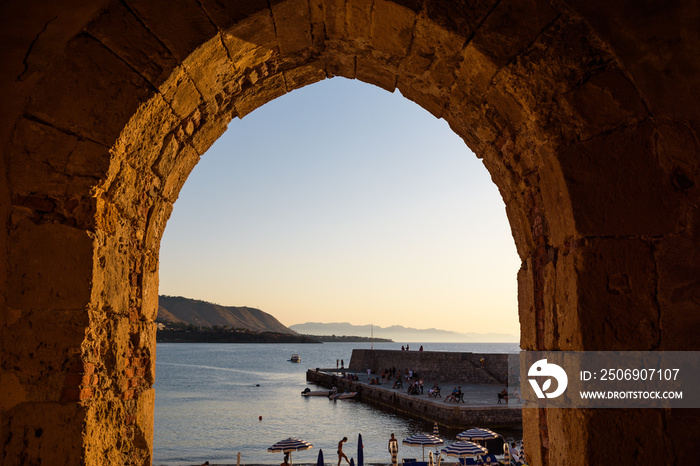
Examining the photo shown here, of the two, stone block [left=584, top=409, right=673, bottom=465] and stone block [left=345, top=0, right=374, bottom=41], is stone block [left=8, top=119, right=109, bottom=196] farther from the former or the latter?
stone block [left=584, top=409, right=673, bottom=465]

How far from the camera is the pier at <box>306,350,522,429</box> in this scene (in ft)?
84.9

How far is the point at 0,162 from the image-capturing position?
3135mm

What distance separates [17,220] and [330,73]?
269 cm

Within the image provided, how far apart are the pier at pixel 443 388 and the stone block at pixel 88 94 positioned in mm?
25513

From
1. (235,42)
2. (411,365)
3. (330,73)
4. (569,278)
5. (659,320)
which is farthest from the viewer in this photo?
(411,365)

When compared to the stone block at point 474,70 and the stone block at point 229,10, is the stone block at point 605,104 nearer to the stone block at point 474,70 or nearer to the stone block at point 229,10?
the stone block at point 474,70

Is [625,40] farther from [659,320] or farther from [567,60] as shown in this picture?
[659,320]

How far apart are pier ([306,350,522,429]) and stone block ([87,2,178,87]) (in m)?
25.6

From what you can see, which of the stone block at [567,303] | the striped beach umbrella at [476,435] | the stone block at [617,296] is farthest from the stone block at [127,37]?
the striped beach umbrella at [476,435]

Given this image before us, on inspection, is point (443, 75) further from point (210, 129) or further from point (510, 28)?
point (210, 129)

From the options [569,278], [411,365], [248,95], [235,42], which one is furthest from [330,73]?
[411,365]

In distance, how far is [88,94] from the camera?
3.18 metres

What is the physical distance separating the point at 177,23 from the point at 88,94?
0.71 m

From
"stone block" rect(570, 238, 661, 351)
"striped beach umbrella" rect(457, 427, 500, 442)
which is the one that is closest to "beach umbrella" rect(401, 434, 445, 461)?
"striped beach umbrella" rect(457, 427, 500, 442)
